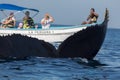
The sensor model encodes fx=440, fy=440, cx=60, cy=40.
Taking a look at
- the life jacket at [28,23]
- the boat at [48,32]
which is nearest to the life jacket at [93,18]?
the boat at [48,32]

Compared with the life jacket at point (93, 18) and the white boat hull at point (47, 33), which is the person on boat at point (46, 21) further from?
the life jacket at point (93, 18)

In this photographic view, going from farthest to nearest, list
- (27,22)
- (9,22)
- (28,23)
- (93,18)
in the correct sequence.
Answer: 1. (9,22)
2. (28,23)
3. (27,22)
4. (93,18)

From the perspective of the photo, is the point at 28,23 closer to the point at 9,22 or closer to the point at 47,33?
the point at 9,22

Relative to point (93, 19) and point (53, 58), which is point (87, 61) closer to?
point (53, 58)

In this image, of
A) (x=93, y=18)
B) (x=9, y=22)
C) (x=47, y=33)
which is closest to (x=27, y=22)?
(x=9, y=22)

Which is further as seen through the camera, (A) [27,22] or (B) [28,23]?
(B) [28,23]

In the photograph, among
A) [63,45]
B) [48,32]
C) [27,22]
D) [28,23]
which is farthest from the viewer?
[28,23]

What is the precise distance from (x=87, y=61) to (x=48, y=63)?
168 cm

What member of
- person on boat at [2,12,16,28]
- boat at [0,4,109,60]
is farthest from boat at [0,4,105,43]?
boat at [0,4,109,60]

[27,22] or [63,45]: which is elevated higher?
[27,22]

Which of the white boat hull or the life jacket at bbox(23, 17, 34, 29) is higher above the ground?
the life jacket at bbox(23, 17, 34, 29)

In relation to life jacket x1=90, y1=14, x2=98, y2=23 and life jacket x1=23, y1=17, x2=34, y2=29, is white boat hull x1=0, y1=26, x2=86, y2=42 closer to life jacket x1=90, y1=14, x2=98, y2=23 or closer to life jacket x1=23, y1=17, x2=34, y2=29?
life jacket x1=23, y1=17, x2=34, y2=29

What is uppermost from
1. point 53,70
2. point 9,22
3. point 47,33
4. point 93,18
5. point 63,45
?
point 93,18

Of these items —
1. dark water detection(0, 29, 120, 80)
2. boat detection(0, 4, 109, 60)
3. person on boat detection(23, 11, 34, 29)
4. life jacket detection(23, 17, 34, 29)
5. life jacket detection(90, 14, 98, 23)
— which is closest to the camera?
dark water detection(0, 29, 120, 80)
